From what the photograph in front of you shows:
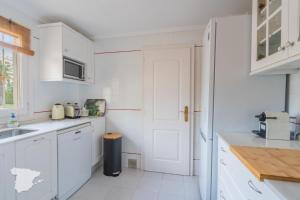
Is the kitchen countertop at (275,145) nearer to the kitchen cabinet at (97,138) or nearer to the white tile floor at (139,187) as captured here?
the white tile floor at (139,187)

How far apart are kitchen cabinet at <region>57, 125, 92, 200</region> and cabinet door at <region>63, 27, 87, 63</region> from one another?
105cm

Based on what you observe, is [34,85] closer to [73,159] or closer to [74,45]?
[74,45]

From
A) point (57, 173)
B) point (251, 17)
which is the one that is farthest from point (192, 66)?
point (57, 173)

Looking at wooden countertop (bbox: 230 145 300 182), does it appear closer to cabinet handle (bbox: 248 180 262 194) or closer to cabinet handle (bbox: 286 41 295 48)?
cabinet handle (bbox: 248 180 262 194)

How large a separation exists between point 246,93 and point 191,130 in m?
1.21

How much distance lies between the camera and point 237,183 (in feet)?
3.50

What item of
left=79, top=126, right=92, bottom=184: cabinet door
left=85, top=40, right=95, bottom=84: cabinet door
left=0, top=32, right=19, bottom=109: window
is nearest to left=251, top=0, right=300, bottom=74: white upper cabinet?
left=79, top=126, right=92, bottom=184: cabinet door

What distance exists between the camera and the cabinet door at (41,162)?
1416 mm

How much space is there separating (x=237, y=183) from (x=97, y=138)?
211 centimetres

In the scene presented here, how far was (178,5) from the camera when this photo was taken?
6.43 feet

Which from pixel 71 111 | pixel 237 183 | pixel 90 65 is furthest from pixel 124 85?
pixel 237 183

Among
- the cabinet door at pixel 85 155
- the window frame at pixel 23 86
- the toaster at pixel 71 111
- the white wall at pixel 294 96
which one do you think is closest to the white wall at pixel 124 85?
the toaster at pixel 71 111

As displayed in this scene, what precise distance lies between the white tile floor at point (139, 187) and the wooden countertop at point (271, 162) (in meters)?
1.32

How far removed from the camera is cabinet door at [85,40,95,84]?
2.77m
